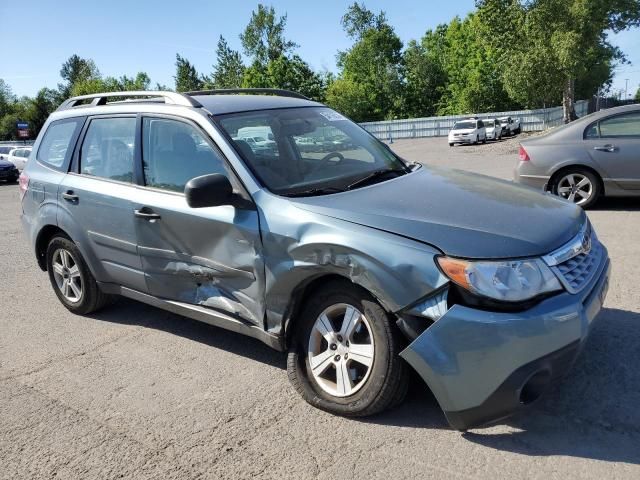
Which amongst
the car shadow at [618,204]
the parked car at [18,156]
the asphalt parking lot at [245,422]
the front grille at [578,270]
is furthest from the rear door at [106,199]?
the parked car at [18,156]

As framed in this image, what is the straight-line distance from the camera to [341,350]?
10.4 ft

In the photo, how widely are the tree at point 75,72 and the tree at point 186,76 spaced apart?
92.6ft

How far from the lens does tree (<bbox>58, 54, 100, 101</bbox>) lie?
10650cm

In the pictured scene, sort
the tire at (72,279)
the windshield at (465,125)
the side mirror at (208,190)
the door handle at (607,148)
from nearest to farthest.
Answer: the side mirror at (208,190) < the tire at (72,279) < the door handle at (607,148) < the windshield at (465,125)

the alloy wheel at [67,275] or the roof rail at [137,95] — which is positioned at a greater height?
the roof rail at [137,95]

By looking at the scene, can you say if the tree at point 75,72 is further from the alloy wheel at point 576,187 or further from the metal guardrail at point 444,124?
the alloy wheel at point 576,187

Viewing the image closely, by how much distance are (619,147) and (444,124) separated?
39410 mm

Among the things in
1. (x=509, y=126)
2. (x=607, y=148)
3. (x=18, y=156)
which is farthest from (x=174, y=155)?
(x=509, y=126)

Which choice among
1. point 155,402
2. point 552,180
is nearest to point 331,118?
point 155,402

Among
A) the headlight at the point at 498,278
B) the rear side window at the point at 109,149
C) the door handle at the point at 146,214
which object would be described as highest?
the rear side window at the point at 109,149

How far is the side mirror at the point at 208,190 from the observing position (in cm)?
330

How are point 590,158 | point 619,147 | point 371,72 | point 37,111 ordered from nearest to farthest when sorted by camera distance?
point 619,147
point 590,158
point 371,72
point 37,111

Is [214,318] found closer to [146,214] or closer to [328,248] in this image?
[146,214]

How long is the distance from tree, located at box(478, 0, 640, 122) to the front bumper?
3215cm
